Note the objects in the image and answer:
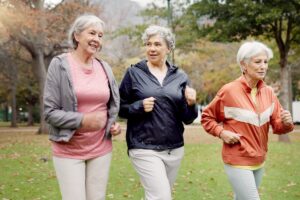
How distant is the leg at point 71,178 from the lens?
3.98 m

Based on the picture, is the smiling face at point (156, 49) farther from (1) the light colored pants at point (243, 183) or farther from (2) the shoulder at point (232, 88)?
(1) the light colored pants at point (243, 183)

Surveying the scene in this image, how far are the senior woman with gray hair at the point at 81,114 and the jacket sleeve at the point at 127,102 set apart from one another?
0.17 meters

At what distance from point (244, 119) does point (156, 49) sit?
1.07 meters

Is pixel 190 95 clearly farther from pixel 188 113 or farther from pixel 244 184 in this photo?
pixel 244 184

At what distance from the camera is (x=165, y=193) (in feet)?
13.8

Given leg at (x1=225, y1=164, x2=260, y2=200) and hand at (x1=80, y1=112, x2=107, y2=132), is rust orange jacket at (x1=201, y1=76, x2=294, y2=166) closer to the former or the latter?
leg at (x1=225, y1=164, x2=260, y2=200)

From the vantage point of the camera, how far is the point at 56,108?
13.0 feet

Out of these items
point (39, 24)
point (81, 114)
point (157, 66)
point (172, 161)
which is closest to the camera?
point (81, 114)

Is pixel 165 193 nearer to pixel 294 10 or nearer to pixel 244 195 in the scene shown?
pixel 244 195

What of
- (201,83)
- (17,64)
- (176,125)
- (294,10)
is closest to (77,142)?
(176,125)

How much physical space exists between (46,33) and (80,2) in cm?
330

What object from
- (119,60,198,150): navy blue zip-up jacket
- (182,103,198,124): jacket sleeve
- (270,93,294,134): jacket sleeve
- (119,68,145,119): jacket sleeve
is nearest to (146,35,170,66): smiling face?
(119,60,198,150): navy blue zip-up jacket

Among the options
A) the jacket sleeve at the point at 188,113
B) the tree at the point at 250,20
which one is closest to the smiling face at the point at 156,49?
the jacket sleeve at the point at 188,113

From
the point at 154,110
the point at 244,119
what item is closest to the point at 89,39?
the point at 154,110
